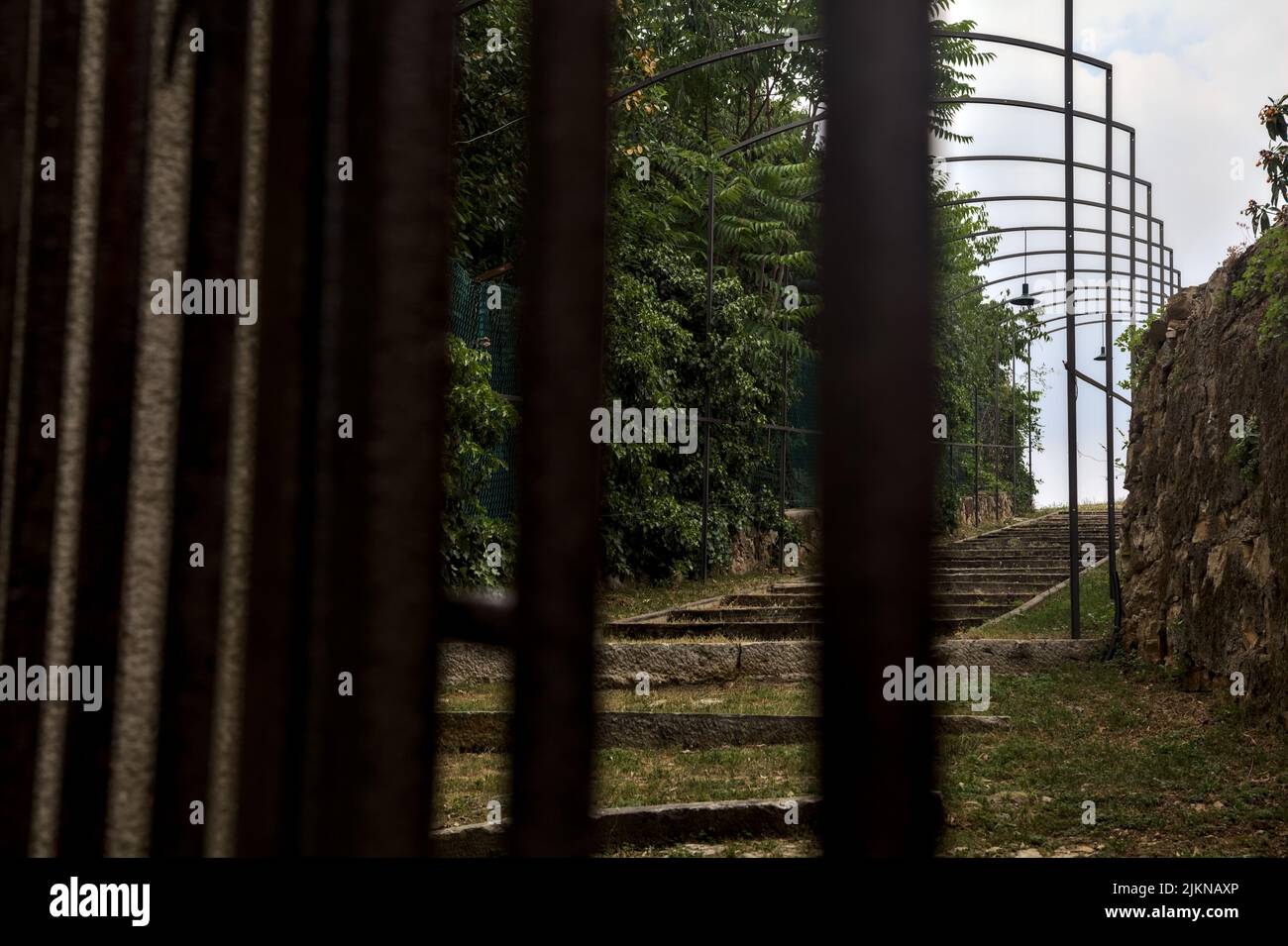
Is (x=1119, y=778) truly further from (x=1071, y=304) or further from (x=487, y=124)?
(x=487, y=124)

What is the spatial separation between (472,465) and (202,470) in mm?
7103

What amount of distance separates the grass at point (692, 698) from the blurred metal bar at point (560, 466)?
5394 millimetres

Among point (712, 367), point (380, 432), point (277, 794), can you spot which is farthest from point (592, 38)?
A: point (712, 367)

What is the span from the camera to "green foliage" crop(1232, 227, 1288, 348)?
18.5ft

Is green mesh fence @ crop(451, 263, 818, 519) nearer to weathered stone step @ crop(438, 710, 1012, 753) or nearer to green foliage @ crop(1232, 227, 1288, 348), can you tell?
weathered stone step @ crop(438, 710, 1012, 753)

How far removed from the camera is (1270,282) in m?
5.92

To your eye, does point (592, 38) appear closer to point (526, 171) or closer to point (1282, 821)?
point (526, 171)

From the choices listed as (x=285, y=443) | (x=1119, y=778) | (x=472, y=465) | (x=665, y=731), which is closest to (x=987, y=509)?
(x=472, y=465)

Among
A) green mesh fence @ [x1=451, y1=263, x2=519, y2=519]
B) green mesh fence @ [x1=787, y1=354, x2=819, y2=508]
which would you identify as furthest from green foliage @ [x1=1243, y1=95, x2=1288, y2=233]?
green mesh fence @ [x1=787, y1=354, x2=819, y2=508]

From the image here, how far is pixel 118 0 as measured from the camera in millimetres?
1771

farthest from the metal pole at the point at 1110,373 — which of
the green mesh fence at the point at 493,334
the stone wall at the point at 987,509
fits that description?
→ the stone wall at the point at 987,509

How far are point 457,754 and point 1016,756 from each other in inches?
102

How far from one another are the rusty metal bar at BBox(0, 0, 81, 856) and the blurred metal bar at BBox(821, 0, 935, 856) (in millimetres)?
1323

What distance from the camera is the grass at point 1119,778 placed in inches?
172
